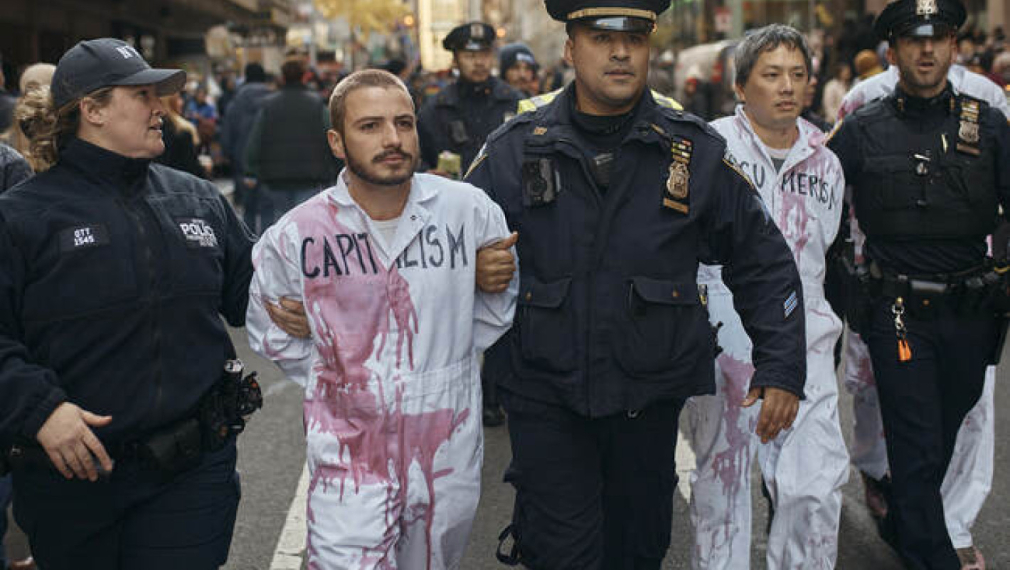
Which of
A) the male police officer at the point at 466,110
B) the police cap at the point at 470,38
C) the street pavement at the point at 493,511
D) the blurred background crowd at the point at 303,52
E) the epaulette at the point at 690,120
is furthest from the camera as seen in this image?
the blurred background crowd at the point at 303,52

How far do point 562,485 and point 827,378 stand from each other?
134cm

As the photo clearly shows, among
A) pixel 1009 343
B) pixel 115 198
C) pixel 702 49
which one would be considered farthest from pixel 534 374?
pixel 702 49

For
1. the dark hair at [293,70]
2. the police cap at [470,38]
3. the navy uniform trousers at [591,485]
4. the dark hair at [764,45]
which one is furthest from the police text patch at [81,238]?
the dark hair at [293,70]

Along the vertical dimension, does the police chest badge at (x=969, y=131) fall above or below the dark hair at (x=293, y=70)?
above

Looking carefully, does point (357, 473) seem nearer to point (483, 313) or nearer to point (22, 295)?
point (483, 313)

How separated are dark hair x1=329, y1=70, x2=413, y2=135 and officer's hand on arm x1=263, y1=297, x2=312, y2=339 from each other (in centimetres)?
50

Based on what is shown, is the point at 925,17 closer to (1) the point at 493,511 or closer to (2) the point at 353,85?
(2) the point at 353,85

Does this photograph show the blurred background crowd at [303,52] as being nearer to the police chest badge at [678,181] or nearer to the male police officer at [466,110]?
the male police officer at [466,110]

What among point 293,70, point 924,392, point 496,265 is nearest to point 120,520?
point 496,265

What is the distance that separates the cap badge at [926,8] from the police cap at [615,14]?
5.21 feet

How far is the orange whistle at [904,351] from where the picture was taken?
4.59 m

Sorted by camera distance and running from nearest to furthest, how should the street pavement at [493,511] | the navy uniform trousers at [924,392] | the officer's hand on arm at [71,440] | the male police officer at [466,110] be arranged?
the officer's hand on arm at [71,440]
the navy uniform trousers at [924,392]
the street pavement at [493,511]
the male police officer at [466,110]

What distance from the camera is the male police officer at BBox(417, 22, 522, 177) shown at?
305 inches

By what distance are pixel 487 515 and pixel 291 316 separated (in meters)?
2.41
